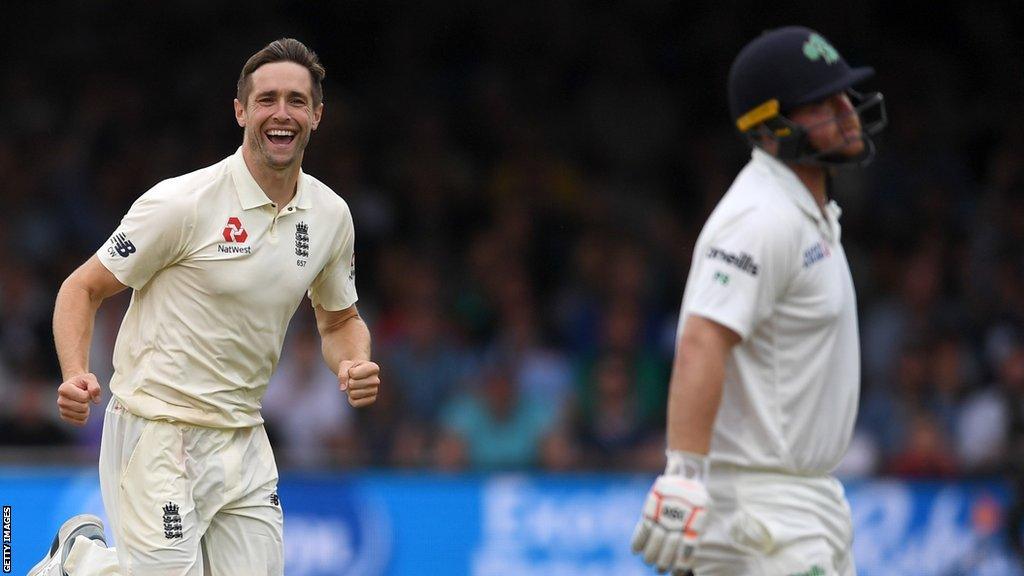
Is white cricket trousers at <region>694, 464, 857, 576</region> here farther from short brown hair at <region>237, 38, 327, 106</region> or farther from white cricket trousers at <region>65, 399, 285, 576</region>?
short brown hair at <region>237, 38, 327, 106</region>

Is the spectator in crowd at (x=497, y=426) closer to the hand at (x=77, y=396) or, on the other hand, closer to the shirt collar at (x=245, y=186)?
the shirt collar at (x=245, y=186)

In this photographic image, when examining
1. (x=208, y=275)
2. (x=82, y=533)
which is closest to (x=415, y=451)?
(x=82, y=533)

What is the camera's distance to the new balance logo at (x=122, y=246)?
5.13 meters

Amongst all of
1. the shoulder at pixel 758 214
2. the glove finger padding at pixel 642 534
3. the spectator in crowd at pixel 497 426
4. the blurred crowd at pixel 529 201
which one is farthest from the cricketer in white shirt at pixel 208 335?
the spectator in crowd at pixel 497 426

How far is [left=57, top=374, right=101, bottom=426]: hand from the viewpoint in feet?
16.0

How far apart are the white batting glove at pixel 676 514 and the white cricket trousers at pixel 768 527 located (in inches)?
8.8

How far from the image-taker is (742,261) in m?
4.37

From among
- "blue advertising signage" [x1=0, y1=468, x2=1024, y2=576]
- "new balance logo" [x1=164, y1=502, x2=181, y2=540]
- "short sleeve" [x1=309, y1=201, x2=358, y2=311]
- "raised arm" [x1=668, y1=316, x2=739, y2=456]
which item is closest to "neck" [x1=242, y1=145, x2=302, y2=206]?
"short sleeve" [x1=309, y1=201, x2=358, y2=311]

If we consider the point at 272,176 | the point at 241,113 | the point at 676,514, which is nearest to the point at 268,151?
the point at 272,176

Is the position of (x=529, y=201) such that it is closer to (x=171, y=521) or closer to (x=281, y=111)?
(x=281, y=111)

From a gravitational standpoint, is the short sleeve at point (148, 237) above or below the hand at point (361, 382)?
above

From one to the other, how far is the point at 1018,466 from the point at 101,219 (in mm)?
6634

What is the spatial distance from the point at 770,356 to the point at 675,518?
22.6 inches

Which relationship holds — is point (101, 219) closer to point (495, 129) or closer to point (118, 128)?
point (118, 128)
